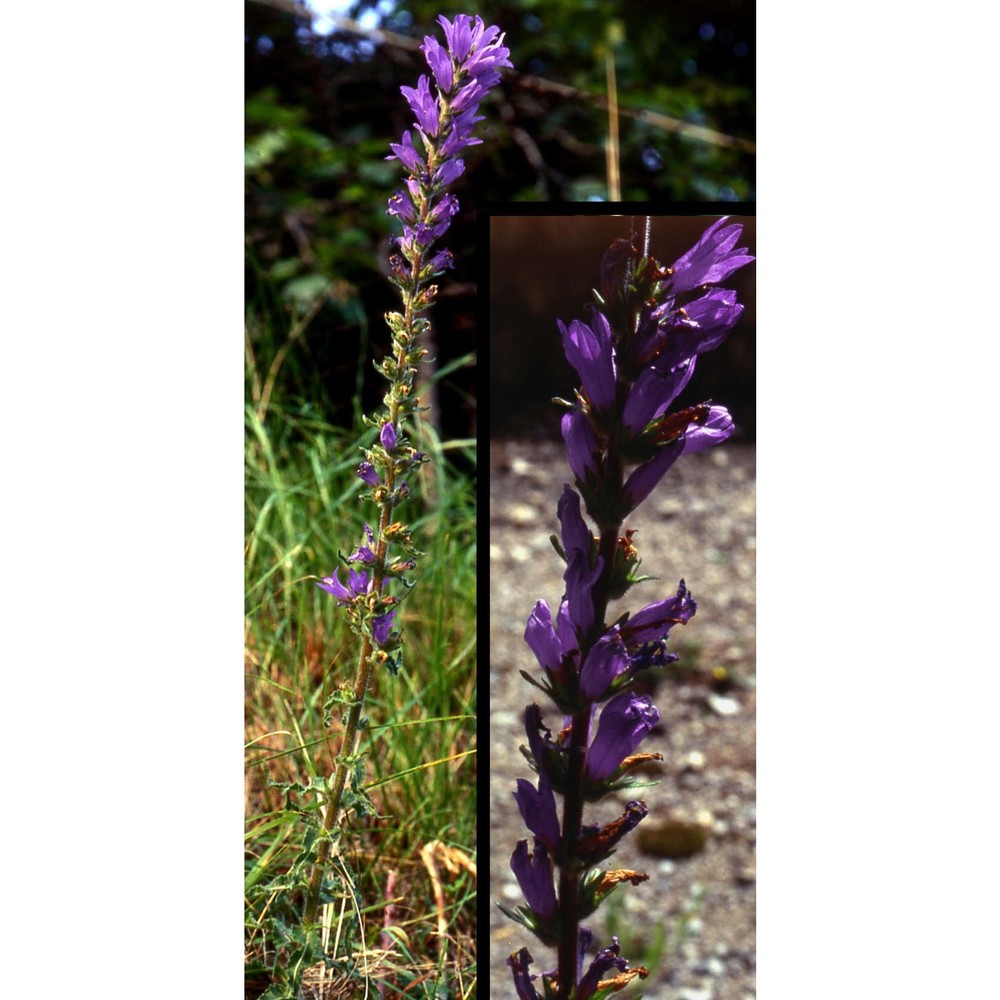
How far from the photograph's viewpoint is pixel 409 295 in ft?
2.82

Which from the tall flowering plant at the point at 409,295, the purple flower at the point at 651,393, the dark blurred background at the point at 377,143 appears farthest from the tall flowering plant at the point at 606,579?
the dark blurred background at the point at 377,143

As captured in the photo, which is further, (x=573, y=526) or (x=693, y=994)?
(x=693, y=994)

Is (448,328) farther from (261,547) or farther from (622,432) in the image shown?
(622,432)

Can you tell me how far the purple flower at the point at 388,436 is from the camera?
2.78ft

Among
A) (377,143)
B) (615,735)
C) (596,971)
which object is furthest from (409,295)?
(377,143)

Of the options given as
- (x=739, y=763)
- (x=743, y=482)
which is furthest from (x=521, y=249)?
(x=739, y=763)

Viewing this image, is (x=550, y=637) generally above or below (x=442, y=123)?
below

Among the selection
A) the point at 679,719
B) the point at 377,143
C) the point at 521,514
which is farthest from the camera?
the point at 377,143

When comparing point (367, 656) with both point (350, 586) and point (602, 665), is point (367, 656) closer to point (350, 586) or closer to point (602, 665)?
point (350, 586)

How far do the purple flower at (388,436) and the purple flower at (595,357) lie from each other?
0.14 m

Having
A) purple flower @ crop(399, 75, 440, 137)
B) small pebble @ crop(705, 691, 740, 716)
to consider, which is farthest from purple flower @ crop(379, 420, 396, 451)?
small pebble @ crop(705, 691, 740, 716)

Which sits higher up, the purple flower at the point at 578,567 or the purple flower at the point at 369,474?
the purple flower at the point at 369,474

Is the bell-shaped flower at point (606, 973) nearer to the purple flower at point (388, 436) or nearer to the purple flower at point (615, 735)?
the purple flower at point (615, 735)

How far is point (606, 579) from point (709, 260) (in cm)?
24
